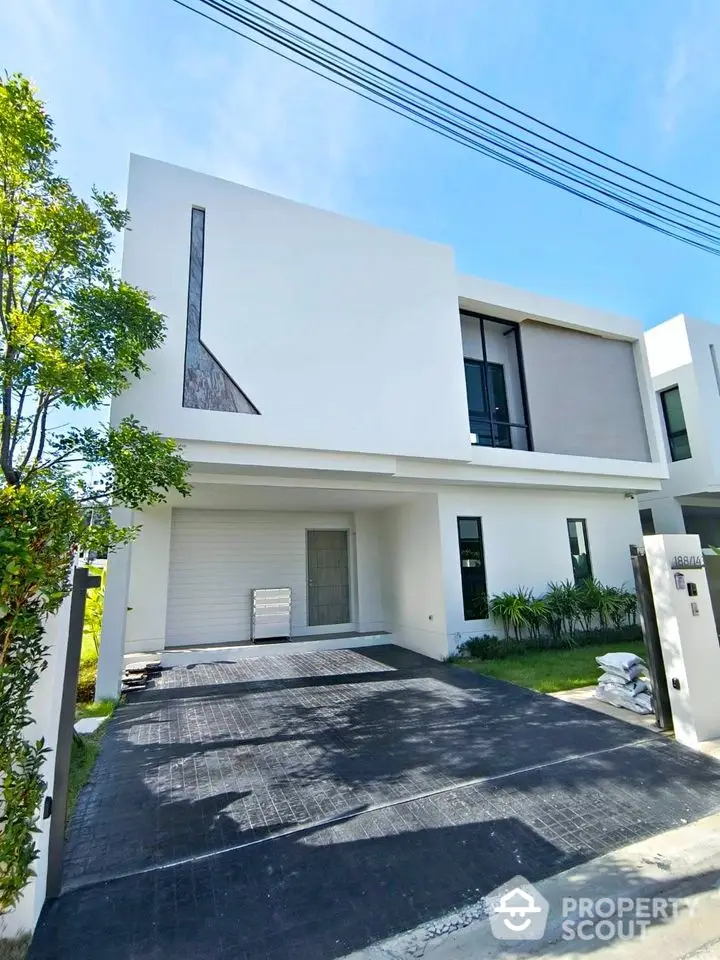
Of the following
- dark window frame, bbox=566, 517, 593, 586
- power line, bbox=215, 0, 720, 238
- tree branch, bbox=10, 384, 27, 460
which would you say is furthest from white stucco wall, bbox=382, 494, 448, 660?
tree branch, bbox=10, 384, 27, 460

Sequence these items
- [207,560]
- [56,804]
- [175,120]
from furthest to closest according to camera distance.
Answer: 1. [207,560]
2. [175,120]
3. [56,804]

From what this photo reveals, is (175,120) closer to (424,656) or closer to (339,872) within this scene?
(339,872)

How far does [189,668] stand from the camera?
848 centimetres

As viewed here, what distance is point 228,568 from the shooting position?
1029 centimetres

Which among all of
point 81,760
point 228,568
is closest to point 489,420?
Result: point 228,568

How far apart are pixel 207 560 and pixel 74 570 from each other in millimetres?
7510

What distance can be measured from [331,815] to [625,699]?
13.5 ft

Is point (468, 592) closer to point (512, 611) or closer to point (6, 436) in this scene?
point (512, 611)

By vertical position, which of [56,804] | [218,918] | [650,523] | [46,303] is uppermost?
[46,303]

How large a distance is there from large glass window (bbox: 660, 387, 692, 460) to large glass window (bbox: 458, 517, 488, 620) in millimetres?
7240

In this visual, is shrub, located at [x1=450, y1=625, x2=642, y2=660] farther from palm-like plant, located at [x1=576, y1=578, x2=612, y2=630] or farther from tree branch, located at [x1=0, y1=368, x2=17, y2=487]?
tree branch, located at [x1=0, y1=368, x2=17, y2=487]

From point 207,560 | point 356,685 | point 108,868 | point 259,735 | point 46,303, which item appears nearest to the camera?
point 108,868

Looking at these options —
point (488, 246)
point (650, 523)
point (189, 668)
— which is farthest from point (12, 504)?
point (650, 523)

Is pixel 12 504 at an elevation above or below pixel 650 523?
below
